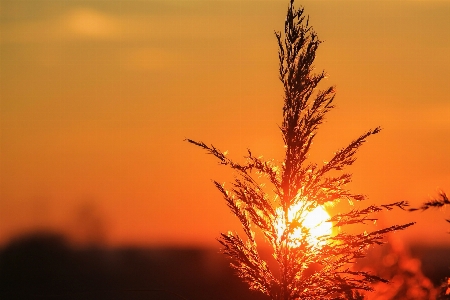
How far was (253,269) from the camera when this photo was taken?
19.8 metres

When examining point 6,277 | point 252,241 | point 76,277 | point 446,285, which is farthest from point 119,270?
point 446,285

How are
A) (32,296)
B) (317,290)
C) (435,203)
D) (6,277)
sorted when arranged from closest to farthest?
(435,203)
(317,290)
(32,296)
(6,277)

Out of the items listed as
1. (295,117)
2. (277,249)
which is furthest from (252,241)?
(295,117)

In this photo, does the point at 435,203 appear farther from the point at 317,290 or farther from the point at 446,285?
the point at 317,290

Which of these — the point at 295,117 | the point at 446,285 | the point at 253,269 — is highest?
the point at 295,117

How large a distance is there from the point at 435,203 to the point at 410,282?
10.2 metres

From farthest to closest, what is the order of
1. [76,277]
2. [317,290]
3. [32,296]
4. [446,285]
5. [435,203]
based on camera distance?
[76,277]
[32,296]
[317,290]
[446,285]
[435,203]

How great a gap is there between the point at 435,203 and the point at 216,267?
67.2m

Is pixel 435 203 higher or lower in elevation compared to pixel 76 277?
lower

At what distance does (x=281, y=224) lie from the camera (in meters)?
20.0

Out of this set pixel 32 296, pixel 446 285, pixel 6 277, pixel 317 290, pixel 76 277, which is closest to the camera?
pixel 446 285

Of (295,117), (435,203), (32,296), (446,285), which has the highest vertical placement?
(32,296)

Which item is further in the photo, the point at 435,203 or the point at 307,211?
the point at 307,211

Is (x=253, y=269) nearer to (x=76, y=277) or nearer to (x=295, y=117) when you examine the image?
(x=295, y=117)
